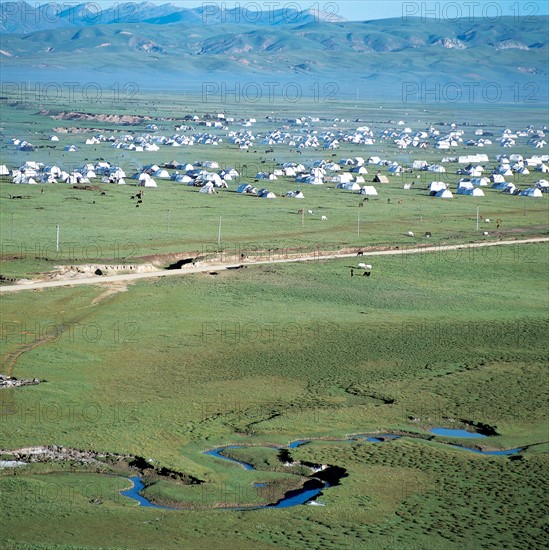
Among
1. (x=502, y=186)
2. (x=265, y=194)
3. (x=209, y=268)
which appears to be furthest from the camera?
(x=502, y=186)

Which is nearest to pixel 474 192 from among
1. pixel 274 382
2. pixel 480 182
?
pixel 480 182

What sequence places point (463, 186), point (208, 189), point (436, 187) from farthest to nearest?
point (463, 186) < point (436, 187) < point (208, 189)

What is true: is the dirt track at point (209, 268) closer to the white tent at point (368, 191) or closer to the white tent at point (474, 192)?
the white tent at point (474, 192)

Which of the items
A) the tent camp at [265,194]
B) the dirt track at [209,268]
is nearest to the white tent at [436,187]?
the tent camp at [265,194]

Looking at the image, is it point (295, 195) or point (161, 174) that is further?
point (161, 174)

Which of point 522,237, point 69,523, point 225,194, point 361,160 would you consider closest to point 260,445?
point 69,523

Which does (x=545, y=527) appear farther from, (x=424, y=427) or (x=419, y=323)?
(x=419, y=323)

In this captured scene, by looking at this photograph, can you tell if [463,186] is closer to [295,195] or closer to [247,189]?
[295,195]

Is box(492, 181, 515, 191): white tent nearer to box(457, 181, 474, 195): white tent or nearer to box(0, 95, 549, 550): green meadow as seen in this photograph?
box(457, 181, 474, 195): white tent
